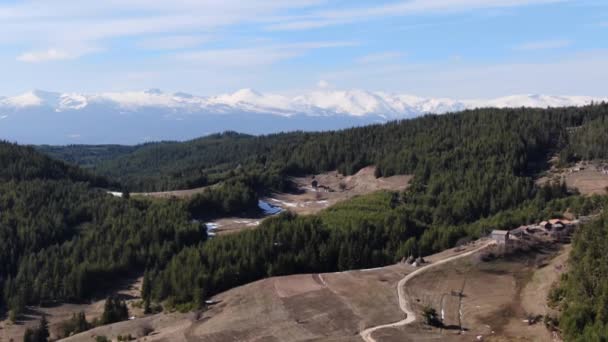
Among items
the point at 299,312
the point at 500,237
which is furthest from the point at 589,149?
A: the point at 299,312

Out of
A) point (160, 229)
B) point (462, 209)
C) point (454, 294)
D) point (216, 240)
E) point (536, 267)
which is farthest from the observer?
point (462, 209)

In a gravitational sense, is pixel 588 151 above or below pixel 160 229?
above

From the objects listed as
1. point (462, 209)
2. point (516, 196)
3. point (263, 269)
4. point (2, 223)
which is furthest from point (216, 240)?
point (516, 196)

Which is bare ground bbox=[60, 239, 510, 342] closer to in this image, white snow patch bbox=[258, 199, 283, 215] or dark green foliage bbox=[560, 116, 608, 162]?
white snow patch bbox=[258, 199, 283, 215]

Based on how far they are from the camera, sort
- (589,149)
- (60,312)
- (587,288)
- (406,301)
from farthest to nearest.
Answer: (589,149)
(60,312)
(406,301)
(587,288)

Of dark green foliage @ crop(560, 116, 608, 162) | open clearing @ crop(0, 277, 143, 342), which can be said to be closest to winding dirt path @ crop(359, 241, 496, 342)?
open clearing @ crop(0, 277, 143, 342)

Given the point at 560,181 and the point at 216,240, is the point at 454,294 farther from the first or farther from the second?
the point at 560,181

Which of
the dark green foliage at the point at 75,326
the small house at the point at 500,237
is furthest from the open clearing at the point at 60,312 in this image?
the small house at the point at 500,237

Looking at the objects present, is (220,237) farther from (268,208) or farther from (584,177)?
(584,177)
